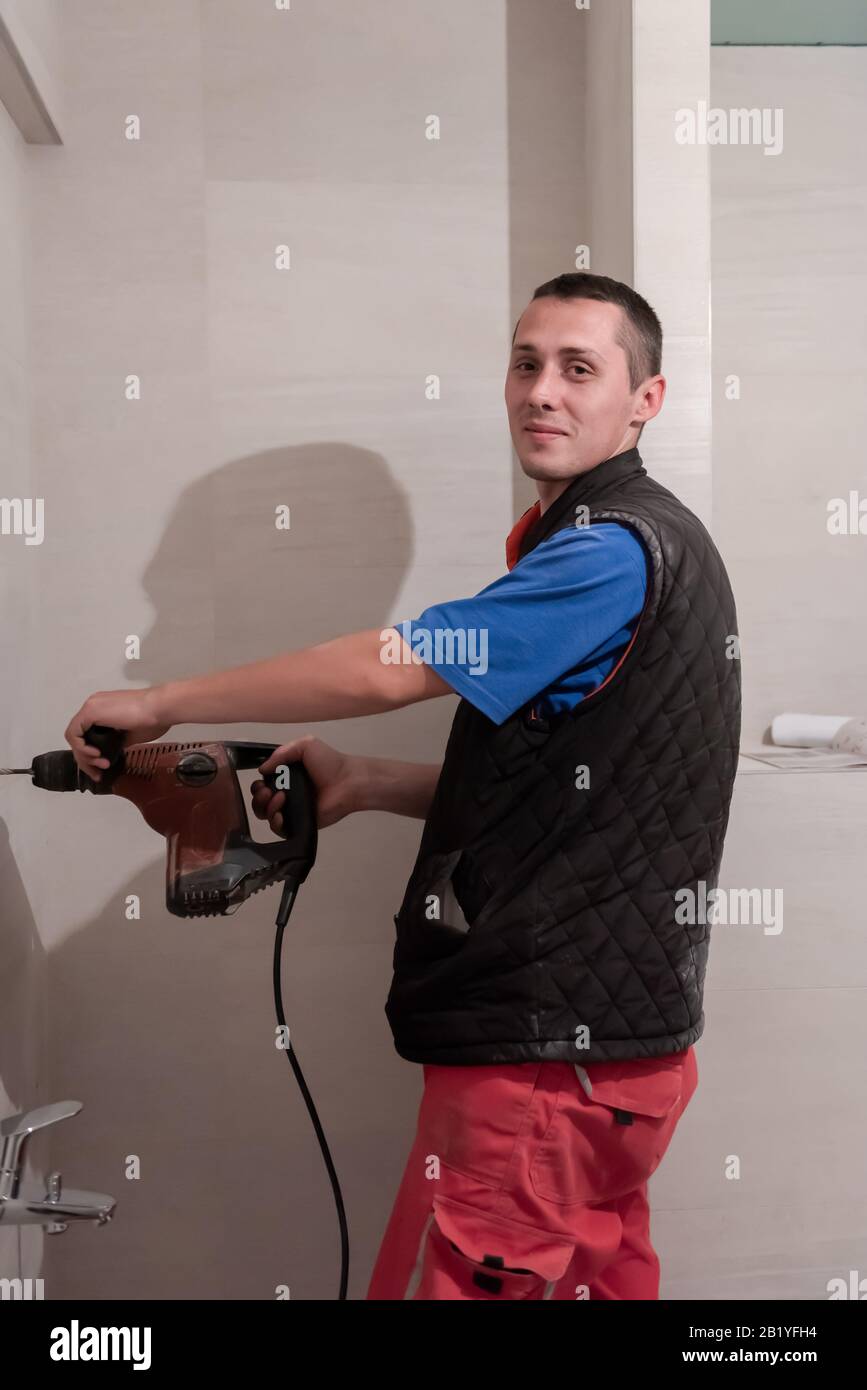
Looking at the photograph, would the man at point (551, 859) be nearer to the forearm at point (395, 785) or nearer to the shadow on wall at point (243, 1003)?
the forearm at point (395, 785)

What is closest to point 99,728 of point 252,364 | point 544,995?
point 544,995

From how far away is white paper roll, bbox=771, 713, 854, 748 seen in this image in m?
1.58

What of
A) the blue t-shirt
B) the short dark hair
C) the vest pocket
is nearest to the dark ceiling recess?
the short dark hair

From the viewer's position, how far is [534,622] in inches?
35.3

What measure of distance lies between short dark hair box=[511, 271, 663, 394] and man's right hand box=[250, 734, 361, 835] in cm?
52

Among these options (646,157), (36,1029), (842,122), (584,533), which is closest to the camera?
(584,533)

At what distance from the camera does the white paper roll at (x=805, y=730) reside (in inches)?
62.3

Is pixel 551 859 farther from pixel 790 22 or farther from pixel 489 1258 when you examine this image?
pixel 790 22

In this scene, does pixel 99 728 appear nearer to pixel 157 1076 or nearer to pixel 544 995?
pixel 544 995

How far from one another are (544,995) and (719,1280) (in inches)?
25.9

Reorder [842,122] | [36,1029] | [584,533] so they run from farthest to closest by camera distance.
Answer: [842,122] < [36,1029] < [584,533]

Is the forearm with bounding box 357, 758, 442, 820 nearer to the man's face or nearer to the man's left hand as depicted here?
the man's left hand

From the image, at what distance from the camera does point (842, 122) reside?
1733 millimetres

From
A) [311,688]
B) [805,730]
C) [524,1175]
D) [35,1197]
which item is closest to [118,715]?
[311,688]
